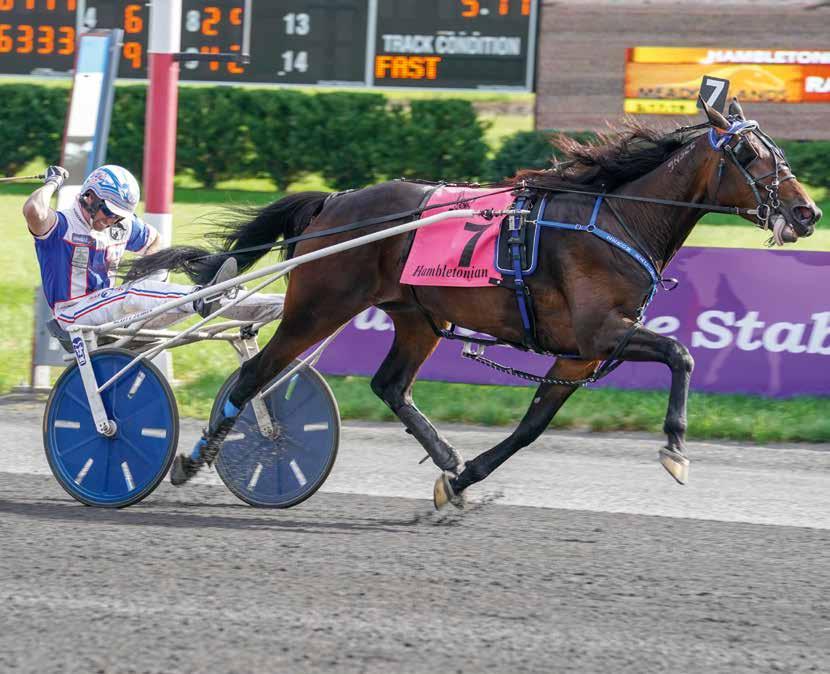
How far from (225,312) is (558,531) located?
1768 mm

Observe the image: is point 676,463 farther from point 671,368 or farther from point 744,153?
point 744,153

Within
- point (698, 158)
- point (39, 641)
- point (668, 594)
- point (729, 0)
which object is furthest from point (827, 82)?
point (39, 641)

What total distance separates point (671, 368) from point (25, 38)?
11.4 meters

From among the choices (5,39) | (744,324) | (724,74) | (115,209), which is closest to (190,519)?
(115,209)

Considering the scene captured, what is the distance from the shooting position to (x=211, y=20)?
1395 cm

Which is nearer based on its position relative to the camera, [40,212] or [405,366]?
[40,212]

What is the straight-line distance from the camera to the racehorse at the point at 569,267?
17.7ft

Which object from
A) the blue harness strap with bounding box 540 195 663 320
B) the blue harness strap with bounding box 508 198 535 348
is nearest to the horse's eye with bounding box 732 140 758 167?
the blue harness strap with bounding box 540 195 663 320

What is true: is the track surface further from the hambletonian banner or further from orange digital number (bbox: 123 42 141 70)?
the hambletonian banner

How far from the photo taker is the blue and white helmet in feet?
19.1

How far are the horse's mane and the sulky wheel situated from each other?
1313 millimetres

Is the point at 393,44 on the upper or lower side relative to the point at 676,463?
upper

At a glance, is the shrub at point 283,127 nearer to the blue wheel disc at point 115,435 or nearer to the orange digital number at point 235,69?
the orange digital number at point 235,69

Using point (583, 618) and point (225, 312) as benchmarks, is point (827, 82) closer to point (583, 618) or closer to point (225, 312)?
point (225, 312)
